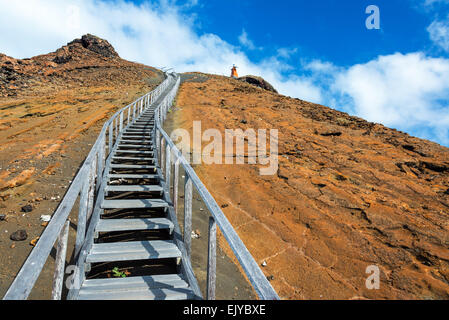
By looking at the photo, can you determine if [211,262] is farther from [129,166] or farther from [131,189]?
[129,166]

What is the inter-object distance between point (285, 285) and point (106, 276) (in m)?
3.13

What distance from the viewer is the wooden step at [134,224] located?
356 centimetres

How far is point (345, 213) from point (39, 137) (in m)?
10.6

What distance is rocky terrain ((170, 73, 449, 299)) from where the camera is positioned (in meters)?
4.46

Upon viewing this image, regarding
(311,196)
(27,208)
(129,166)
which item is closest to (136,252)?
(27,208)

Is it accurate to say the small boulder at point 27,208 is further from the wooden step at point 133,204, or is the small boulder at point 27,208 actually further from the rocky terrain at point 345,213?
the rocky terrain at point 345,213

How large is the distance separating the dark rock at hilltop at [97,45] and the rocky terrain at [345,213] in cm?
3745

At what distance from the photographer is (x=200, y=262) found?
4.07 metres

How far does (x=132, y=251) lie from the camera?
3154 millimetres

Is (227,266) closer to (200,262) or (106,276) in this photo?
(200,262)

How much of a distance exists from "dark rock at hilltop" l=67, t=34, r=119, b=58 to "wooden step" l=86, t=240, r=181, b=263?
42.0 m

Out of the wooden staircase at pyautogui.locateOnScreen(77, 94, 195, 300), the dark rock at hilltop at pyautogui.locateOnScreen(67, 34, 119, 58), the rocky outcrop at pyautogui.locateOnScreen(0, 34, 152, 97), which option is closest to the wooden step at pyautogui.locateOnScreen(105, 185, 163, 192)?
the wooden staircase at pyautogui.locateOnScreen(77, 94, 195, 300)

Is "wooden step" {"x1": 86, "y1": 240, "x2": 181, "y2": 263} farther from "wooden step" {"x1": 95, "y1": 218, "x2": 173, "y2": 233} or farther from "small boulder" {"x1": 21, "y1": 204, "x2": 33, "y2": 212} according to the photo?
"small boulder" {"x1": 21, "y1": 204, "x2": 33, "y2": 212}

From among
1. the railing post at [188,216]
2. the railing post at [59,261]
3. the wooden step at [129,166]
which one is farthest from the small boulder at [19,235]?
the railing post at [188,216]
